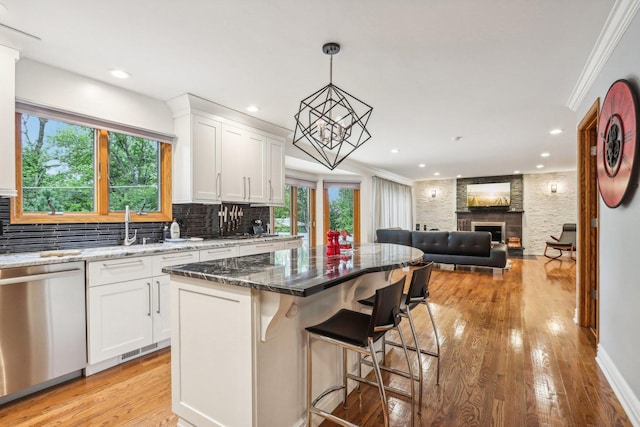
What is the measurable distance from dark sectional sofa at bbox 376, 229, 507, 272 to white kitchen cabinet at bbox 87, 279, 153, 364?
5196 mm

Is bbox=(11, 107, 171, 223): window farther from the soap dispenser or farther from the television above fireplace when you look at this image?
the television above fireplace

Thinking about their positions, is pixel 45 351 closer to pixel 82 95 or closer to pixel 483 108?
pixel 82 95

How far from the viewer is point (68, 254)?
7.82ft

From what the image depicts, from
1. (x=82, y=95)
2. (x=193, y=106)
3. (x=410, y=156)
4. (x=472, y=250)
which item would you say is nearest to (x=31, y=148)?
(x=82, y=95)

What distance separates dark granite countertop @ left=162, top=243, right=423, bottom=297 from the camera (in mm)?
1363

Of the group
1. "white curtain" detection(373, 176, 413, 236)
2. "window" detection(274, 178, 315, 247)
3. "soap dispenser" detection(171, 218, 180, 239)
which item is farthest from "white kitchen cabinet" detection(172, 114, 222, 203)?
Answer: "white curtain" detection(373, 176, 413, 236)

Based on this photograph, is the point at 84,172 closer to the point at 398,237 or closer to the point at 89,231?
the point at 89,231

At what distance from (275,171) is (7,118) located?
8.86 feet

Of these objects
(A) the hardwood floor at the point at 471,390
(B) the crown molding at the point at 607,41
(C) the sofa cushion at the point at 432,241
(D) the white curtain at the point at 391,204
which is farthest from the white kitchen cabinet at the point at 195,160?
(D) the white curtain at the point at 391,204

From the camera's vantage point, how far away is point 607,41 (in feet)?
7.14

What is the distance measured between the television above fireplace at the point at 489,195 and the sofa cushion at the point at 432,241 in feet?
13.4

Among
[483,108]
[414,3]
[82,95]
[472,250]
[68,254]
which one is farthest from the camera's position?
[472,250]

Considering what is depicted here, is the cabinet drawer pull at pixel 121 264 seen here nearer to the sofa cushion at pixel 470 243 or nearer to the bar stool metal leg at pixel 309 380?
the bar stool metal leg at pixel 309 380

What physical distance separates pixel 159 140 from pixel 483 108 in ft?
11.6
